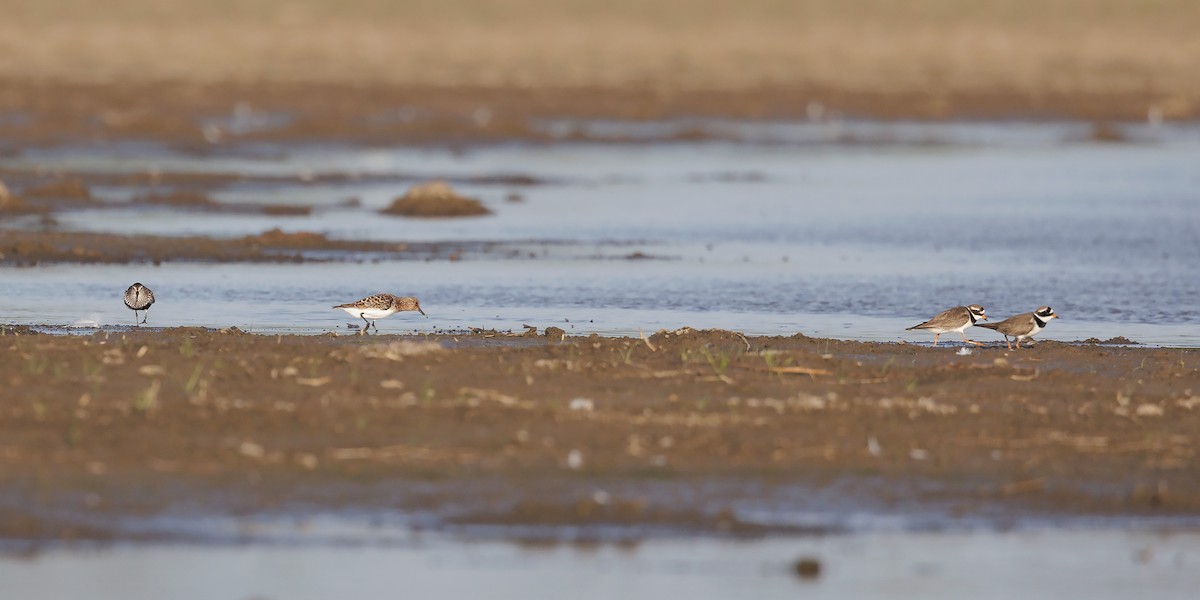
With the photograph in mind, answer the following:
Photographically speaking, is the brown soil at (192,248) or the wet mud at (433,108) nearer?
the brown soil at (192,248)

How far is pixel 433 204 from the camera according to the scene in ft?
87.1

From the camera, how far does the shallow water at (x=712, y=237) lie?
17.9 m

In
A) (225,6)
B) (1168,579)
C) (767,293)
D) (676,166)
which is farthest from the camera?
(225,6)

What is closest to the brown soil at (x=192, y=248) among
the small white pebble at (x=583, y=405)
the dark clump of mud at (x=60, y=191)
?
the dark clump of mud at (x=60, y=191)

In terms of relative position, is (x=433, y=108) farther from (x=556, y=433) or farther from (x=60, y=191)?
(x=556, y=433)

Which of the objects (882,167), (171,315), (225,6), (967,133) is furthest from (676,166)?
(225,6)

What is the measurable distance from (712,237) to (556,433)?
13.7 meters

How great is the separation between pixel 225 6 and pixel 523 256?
64.3 m

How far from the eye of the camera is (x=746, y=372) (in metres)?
12.7

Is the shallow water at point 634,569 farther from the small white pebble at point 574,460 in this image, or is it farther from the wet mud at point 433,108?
the wet mud at point 433,108

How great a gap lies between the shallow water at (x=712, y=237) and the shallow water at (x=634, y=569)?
21.2ft

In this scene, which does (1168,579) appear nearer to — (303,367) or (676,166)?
(303,367)

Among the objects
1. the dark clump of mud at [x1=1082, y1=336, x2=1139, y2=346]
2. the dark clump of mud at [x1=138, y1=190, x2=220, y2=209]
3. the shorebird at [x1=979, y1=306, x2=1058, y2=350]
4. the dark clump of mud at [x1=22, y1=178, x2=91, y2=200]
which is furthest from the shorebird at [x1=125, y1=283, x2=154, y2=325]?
the dark clump of mud at [x1=22, y1=178, x2=91, y2=200]

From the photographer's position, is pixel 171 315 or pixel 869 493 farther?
pixel 171 315
